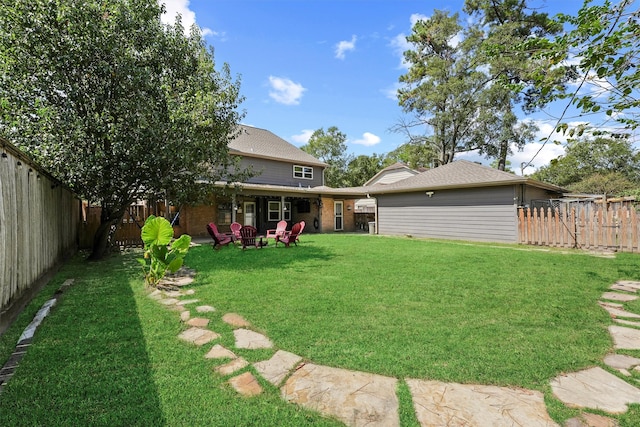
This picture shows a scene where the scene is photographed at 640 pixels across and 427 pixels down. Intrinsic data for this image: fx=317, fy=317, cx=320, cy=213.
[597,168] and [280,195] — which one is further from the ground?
[597,168]

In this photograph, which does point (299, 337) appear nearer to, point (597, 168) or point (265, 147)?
point (265, 147)

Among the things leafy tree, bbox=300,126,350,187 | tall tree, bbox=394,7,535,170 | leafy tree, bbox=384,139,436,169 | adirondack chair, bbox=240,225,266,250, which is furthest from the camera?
leafy tree, bbox=300,126,350,187

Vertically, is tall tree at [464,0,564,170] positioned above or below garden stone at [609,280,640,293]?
above

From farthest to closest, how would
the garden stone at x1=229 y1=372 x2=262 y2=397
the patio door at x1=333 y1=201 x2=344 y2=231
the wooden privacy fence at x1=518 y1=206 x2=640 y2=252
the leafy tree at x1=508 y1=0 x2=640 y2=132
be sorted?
the patio door at x1=333 y1=201 x2=344 y2=231
the wooden privacy fence at x1=518 y1=206 x2=640 y2=252
the leafy tree at x1=508 y1=0 x2=640 y2=132
the garden stone at x1=229 y1=372 x2=262 y2=397

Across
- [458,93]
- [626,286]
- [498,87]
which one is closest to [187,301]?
[626,286]

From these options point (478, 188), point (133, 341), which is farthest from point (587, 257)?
point (133, 341)

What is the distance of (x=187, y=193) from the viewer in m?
9.72

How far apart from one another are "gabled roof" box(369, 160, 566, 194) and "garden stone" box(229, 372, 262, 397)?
1307 centimetres

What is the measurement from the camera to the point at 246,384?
8.20 feet

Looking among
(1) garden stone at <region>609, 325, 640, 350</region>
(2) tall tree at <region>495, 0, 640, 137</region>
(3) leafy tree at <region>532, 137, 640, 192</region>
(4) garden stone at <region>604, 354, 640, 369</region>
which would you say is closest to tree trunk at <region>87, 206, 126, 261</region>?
(2) tall tree at <region>495, 0, 640, 137</region>

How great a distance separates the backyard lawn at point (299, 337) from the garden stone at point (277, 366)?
99mm

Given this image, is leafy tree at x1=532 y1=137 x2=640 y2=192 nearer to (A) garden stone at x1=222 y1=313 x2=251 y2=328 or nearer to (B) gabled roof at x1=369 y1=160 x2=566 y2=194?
(B) gabled roof at x1=369 y1=160 x2=566 y2=194

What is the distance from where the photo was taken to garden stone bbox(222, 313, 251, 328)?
379 centimetres

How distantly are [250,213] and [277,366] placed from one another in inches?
672
